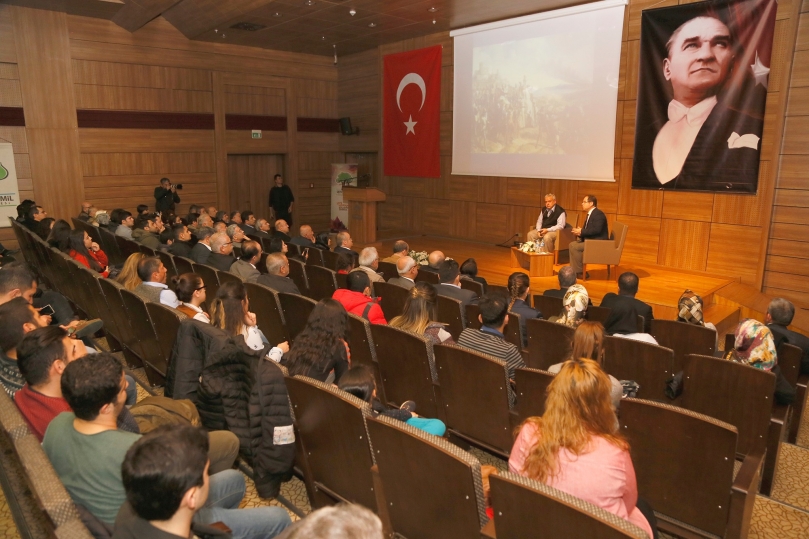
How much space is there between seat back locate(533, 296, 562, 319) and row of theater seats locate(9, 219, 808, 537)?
1.00 metres

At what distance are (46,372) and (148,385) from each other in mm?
2031

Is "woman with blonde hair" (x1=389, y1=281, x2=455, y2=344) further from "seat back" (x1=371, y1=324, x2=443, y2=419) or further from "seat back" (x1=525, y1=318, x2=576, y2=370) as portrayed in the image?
"seat back" (x1=525, y1=318, x2=576, y2=370)

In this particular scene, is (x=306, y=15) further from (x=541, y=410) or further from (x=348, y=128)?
(x=541, y=410)

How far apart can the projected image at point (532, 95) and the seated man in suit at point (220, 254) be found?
18.7ft

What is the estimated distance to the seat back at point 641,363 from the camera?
3131mm

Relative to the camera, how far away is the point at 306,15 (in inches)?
370

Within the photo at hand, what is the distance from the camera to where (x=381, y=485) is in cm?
199

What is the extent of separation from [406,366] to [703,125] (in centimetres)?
614

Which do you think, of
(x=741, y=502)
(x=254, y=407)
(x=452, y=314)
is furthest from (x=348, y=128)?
(x=741, y=502)

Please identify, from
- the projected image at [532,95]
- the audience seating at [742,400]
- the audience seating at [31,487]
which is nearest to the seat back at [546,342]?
the audience seating at [742,400]

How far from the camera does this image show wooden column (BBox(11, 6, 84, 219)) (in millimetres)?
9312

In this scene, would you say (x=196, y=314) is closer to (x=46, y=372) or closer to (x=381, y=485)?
(x=46, y=372)

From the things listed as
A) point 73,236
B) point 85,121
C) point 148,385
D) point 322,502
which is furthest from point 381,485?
point 85,121

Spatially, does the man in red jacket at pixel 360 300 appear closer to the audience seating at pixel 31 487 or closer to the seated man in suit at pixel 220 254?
the seated man in suit at pixel 220 254
